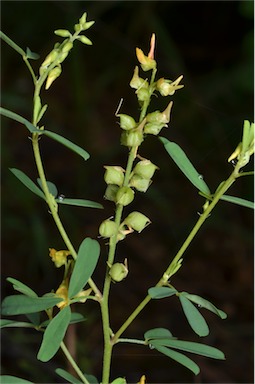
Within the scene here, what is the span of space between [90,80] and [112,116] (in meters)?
0.18

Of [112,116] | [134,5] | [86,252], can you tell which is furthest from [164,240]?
[86,252]

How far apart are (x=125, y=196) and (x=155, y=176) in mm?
1975

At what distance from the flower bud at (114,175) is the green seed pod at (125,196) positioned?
1cm

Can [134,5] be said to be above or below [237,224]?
above

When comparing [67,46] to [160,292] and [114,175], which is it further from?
[160,292]

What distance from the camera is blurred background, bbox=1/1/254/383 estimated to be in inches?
83.0

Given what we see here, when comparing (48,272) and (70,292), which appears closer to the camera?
(70,292)

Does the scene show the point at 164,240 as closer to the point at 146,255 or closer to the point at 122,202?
the point at 146,255

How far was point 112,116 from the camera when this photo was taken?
10.2ft

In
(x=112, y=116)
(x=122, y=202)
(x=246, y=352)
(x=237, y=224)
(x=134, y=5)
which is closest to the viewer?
(x=122, y=202)

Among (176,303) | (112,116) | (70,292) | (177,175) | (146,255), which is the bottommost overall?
(70,292)

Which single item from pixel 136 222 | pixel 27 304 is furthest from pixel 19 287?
pixel 136 222

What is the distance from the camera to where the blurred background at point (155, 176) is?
6.91 ft

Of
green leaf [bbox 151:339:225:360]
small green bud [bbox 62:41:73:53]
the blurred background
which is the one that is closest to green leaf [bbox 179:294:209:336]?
green leaf [bbox 151:339:225:360]
